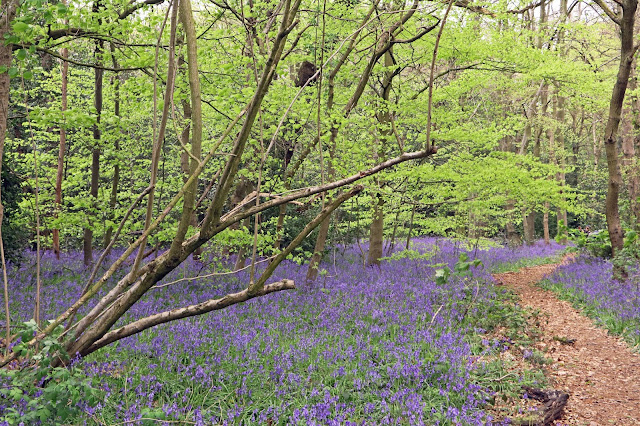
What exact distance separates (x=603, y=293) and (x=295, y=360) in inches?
301

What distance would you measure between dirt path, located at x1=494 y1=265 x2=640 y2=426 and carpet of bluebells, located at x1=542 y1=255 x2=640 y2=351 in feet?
0.75

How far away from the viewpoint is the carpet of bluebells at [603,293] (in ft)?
26.4

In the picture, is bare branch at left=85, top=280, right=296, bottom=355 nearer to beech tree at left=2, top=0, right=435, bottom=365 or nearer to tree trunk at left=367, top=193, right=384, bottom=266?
beech tree at left=2, top=0, right=435, bottom=365

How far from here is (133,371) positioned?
190 inches

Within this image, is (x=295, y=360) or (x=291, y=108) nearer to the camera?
(x=295, y=360)

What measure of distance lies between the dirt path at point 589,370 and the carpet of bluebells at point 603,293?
0.23 m

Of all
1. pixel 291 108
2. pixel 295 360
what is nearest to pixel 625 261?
pixel 291 108

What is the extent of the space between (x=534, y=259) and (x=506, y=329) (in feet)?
34.8

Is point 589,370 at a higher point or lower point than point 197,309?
lower

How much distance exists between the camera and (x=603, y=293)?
32.2 feet

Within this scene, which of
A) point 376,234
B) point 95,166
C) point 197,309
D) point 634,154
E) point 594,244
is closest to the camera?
point 197,309

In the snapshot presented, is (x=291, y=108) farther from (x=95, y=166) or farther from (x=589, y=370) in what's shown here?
(x=589, y=370)

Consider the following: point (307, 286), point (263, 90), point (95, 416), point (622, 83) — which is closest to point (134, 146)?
point (307, 286)

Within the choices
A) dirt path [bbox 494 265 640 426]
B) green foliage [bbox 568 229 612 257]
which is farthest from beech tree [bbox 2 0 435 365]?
green foliage [bbox 568 229 612 257]
